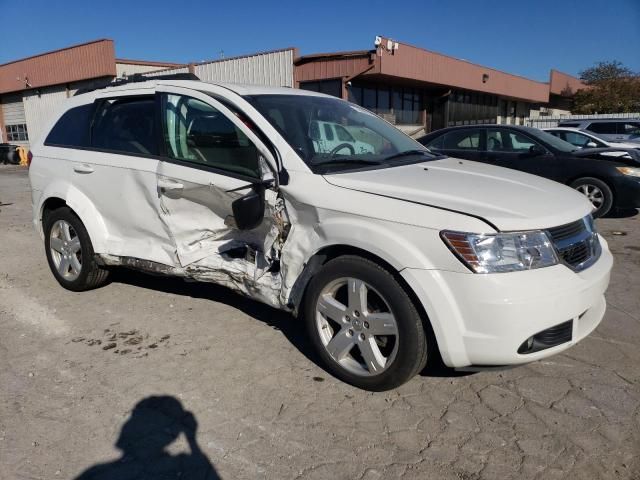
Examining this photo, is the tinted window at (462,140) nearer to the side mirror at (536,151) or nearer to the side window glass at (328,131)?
the side mirror at (536,151)

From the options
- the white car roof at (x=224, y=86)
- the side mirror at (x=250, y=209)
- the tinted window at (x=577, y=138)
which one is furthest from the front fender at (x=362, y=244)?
the tinted window at (x=577, y=138)

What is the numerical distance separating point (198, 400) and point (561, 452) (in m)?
1.93

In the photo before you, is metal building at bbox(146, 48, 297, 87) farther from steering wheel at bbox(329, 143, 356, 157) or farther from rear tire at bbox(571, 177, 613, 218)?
steering wheel at bbox(329, 143, 356, 157)

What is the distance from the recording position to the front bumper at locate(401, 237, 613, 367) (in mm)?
2545

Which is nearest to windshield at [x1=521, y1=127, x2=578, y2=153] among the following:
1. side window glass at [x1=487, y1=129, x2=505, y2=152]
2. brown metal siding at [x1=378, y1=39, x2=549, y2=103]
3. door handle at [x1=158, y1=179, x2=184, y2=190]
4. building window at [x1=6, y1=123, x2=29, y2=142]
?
side window glass at [x1=487, y1=129, x2=505, y2=152]

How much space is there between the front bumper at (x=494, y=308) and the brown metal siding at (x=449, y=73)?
57.2ft

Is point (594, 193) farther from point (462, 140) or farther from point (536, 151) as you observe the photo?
point (462, 140)

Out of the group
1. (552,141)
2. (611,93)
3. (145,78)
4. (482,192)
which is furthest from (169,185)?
(611,93)

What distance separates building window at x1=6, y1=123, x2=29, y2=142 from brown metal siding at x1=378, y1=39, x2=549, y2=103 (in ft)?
78.0

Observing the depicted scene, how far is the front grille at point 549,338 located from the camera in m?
2.66

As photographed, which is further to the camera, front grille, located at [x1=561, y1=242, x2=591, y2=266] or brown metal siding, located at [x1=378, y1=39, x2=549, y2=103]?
brown metal siding, located at [x1=378, y1=39, x2=549, y2=103]

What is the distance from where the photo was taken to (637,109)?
3878 centimetres

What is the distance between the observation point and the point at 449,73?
24359 millimetres

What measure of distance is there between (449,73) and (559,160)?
691 inches
